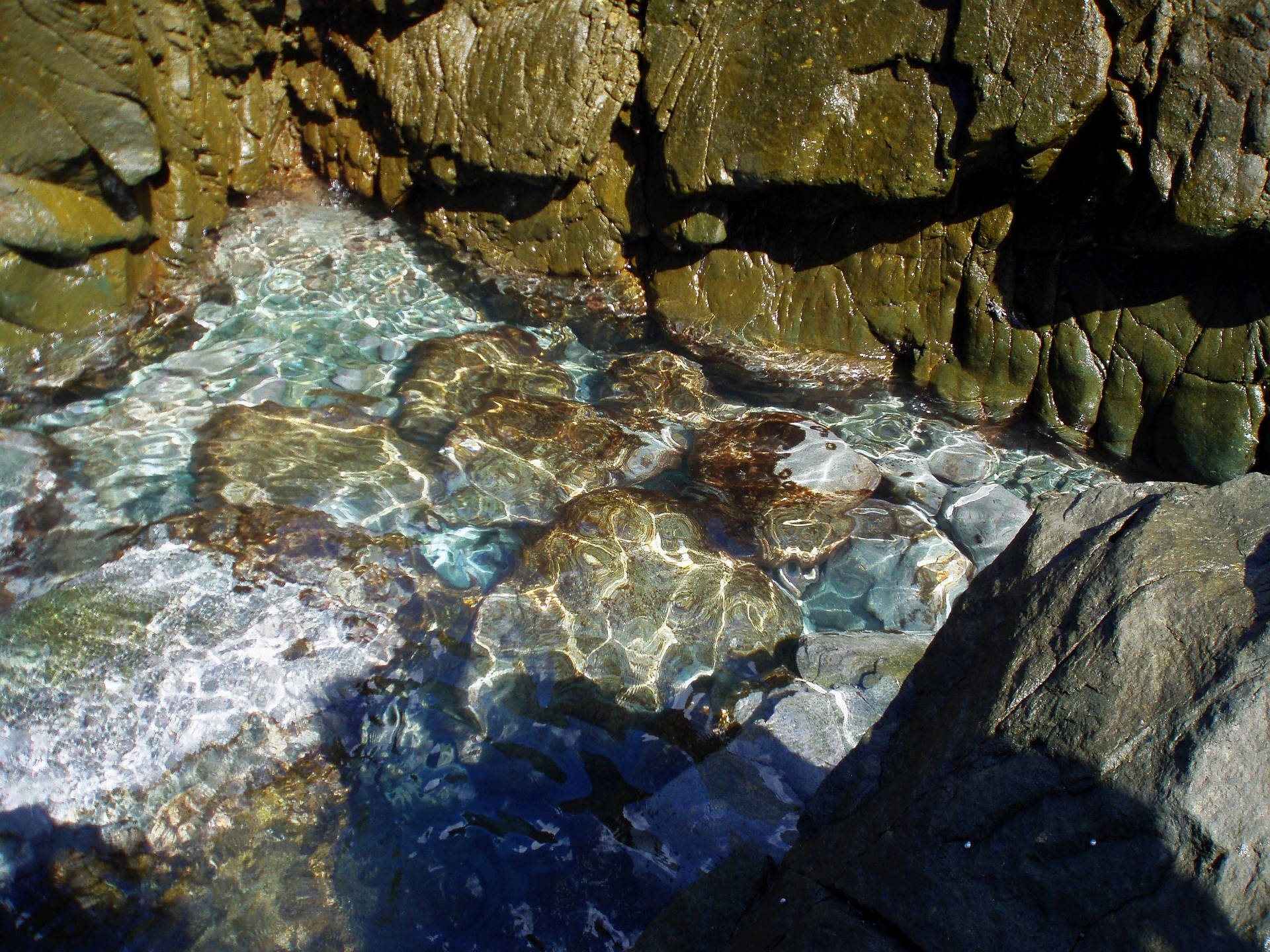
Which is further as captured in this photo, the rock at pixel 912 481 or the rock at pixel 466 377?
the rock at pixel 466 377

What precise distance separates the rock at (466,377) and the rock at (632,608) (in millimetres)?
1161

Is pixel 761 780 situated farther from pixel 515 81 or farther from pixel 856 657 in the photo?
pixel 515 81

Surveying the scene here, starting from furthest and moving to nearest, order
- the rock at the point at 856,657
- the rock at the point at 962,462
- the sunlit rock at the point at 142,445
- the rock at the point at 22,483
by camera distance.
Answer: the rock at the point at 962,462 → the sunlit rock at the point at 142,445 → the rock at the point at 22,483 → the rock at the point at 856,657

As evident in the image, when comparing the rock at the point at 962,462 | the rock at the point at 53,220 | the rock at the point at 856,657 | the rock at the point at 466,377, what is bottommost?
the rock at the point at 856,657

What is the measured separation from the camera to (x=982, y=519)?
4.44 metres

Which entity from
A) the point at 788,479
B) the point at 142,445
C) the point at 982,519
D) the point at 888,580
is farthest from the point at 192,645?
the point at 982,519

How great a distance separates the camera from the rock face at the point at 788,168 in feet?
13.7

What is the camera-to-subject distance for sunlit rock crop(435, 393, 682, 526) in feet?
14.6

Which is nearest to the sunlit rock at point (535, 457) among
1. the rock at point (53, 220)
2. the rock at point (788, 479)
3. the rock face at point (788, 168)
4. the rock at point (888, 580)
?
the rock at point (788, 479)

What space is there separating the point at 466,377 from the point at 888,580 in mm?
2739

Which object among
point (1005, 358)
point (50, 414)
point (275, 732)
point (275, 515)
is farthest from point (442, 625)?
point (1005, 358)

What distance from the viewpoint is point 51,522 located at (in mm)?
4129

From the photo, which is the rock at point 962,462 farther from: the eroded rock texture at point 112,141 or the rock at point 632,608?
the eroded rock texture at point 112,141

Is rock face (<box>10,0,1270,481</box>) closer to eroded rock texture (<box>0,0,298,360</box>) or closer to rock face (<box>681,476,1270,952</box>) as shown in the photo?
eroded rock texture (<box>0,0,298,360</box>)
